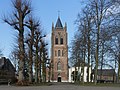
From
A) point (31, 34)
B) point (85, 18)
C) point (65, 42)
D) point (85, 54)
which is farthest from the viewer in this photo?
point (65, 42)

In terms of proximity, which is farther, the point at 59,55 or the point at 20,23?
the point at 59,55

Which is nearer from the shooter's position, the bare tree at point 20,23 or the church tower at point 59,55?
the bare tree at point 20,23

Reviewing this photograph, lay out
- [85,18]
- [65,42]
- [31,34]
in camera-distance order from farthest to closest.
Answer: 1. [65,42]
2. [31,34]
3. [85,18]

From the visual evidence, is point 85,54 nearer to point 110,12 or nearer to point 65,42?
point 110,12

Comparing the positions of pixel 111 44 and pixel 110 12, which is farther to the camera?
pixel 111 44

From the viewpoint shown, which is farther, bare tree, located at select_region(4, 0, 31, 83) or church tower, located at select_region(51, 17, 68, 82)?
church tower, located at select_region(51, 17, 68, 82)

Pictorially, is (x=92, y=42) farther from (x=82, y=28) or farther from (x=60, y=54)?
(x=60, y=54)

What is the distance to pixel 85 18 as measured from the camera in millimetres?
48469

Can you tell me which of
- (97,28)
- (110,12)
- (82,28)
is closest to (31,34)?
(82,28)

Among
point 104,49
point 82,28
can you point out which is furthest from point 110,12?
point 82,28

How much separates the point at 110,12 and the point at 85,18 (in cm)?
1945

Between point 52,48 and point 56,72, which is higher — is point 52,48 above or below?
above

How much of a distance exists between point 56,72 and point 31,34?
3373 inches

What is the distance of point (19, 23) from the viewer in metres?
39.6
